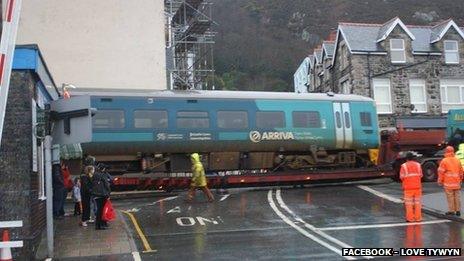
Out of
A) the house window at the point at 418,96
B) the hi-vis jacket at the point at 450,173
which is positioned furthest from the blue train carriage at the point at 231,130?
the house window at the point at 418,96

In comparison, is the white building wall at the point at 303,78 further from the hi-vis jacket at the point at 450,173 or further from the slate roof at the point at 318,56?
the hi-vis jacket at the point at 450,173

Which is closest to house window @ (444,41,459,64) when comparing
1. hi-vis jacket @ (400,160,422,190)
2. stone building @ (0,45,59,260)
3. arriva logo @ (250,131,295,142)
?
arriva logo @ (250,131,295,142)

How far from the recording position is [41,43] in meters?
25.2

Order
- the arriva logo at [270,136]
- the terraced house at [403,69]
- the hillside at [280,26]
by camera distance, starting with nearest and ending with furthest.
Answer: the arriva logo at [270,136], the terraced house at [403,69], the hillside at [280,26]

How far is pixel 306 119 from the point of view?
69.6 feet

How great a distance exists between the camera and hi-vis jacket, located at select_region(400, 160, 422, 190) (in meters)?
12.9

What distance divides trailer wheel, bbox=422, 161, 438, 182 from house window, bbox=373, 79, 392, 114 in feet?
47.5

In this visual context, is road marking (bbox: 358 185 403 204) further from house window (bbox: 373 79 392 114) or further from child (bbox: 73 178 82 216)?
house window (bbox: 373 79 392 114)

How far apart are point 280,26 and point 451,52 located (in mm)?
56068

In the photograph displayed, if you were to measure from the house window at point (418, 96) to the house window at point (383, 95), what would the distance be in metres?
1.54

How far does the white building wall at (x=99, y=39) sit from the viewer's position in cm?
2517

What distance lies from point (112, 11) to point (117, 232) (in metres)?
16.3

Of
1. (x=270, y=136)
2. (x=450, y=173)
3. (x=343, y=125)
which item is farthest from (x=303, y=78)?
(x=450, y=173)

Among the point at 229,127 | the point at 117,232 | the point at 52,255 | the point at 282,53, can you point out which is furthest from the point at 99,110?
the point at 282,53
